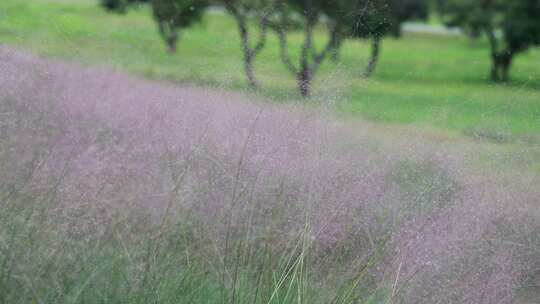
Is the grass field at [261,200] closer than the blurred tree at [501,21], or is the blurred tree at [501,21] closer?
the grass field at [261,200]

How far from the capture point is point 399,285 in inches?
67.1

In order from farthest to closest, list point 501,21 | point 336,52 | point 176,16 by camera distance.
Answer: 1. point 501,21
2. point 176,16
3. point 336,52

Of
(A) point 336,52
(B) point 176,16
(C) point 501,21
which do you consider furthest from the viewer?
(C) point 501,21

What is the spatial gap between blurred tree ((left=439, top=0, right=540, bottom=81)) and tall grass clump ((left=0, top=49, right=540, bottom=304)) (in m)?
5.34

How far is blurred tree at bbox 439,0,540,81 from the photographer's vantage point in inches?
308

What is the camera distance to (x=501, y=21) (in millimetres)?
8367

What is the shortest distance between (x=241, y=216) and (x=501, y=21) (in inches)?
287

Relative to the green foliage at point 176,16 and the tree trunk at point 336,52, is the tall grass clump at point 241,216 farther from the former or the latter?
the green foliage at point 176,16

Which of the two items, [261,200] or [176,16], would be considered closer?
[261,200]

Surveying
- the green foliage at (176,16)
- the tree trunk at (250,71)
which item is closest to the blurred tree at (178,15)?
the green foliage at (176,16)

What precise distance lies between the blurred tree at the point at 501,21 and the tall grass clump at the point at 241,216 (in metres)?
5.34

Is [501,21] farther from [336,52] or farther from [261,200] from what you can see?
[261,200]

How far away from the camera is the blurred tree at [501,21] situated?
7812 mm

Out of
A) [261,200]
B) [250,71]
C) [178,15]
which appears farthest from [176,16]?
[261,200]
